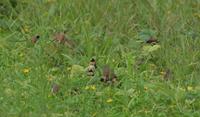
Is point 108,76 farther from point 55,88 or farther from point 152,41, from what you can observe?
point 152,41

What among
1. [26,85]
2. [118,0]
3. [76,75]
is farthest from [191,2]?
[26,85]

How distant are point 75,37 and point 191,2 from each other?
1.15m

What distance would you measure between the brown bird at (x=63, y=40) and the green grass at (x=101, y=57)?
44mm

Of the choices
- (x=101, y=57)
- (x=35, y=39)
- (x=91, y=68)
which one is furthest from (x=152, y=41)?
(x=35, y=39)

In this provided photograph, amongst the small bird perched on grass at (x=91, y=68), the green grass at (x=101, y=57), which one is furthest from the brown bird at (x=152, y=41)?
the small bird perched on grass at (x=91, y=68)

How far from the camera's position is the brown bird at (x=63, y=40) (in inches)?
197

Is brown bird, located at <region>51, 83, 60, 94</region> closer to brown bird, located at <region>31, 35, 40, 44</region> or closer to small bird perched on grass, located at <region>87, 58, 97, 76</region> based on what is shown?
small bird perched on grass, located at <region>87, 58, 97, 76</region>

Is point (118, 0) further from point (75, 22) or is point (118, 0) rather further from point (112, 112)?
point (112, 112)

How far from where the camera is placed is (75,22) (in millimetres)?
5359

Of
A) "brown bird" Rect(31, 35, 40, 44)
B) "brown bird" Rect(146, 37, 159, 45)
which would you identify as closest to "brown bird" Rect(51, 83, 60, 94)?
"brown bird" Rect(31, 35, 40, 44)

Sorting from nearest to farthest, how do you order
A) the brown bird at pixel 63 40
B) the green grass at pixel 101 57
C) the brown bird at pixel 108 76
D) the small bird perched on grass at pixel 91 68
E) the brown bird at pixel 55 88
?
1. the green grass at pixel 101 57
2. the brown bird at pixel 55 88
3. the brown bird at pixel 108 76
4. the small bird perched on grass at pixel 91 68
5. the brown bird at pixel 63 40

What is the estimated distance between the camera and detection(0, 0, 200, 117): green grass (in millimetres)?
4141

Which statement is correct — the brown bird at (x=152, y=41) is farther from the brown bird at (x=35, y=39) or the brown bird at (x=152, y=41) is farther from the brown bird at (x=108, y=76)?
the brown bird at (x=35, y=39)

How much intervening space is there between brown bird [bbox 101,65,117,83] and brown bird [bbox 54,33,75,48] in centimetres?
59
